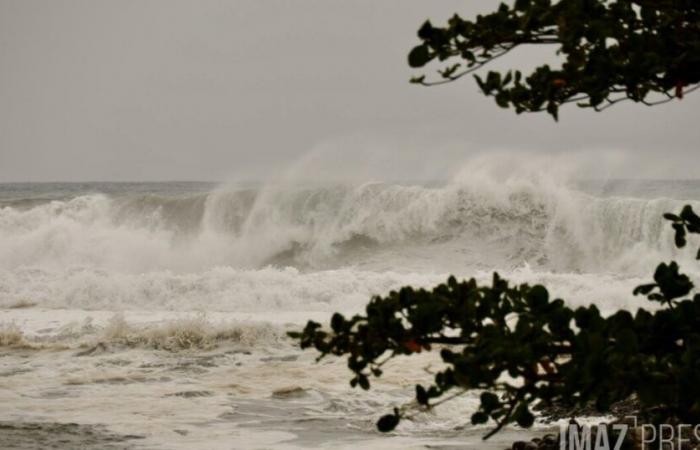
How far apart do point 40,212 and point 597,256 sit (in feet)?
66.0

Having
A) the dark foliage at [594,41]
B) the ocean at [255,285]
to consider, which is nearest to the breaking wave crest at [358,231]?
the ocean at [255,285]

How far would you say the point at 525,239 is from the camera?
2758cm

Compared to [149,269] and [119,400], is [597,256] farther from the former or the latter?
[119,400]

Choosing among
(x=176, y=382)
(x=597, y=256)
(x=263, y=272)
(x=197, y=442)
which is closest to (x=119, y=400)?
(x=176, y=382)

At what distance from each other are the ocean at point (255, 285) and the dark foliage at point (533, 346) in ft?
17.7

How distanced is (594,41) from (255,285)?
17481mm

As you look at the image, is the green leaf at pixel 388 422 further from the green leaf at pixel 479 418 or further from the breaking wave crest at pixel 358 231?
the breaking wave crest at pixel 358 231

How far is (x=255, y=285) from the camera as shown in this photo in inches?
788

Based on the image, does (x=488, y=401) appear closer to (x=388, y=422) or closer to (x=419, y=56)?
(x=388, y=422)

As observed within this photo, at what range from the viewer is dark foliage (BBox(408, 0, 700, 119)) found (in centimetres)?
282

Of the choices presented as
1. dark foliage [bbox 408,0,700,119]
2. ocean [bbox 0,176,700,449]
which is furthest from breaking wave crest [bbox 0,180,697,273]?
dark foliage [bbox 408,0,700,119]

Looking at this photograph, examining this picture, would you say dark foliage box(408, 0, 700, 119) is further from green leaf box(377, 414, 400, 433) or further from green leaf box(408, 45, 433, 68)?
green leaf box(377, 414, 400, 433)

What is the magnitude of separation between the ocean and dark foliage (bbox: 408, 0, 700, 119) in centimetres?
536

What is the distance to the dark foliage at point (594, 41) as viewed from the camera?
282 cm
